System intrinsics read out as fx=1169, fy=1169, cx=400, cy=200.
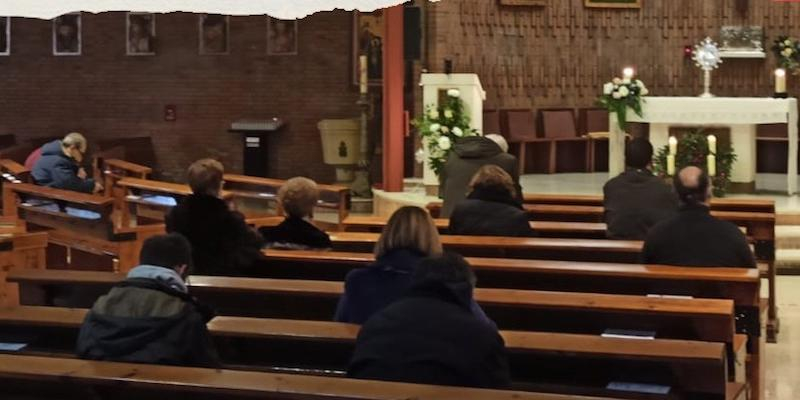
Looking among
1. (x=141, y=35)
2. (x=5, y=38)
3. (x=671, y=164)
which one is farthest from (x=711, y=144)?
(x=5, y=38)

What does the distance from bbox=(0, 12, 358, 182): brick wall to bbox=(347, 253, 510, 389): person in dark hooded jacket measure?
1095 cm

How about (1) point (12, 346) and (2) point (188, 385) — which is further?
(1) point (12, 346)

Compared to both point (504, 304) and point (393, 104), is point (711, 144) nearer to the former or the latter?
point (393, 104)

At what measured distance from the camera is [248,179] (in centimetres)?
1018

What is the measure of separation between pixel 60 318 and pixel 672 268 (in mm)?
2544

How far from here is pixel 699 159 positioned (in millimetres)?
10312

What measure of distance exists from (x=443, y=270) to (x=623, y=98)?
7.52 meters

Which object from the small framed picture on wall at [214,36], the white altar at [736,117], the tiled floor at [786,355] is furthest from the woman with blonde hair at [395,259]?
the small framed picture on wall at [214,36]

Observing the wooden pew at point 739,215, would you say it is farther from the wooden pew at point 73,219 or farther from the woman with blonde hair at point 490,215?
the wooden pew at point 73,219

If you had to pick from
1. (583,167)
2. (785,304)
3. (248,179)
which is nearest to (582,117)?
(583,167)

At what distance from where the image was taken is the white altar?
10453mm

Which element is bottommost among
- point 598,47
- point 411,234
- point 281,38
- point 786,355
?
point 786,355

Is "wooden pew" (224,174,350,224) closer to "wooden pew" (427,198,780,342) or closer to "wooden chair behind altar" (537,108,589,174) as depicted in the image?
"wooden pew" (427,198,780,342)

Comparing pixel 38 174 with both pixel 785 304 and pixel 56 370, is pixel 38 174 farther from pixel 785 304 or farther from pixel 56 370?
pixel 56 370
